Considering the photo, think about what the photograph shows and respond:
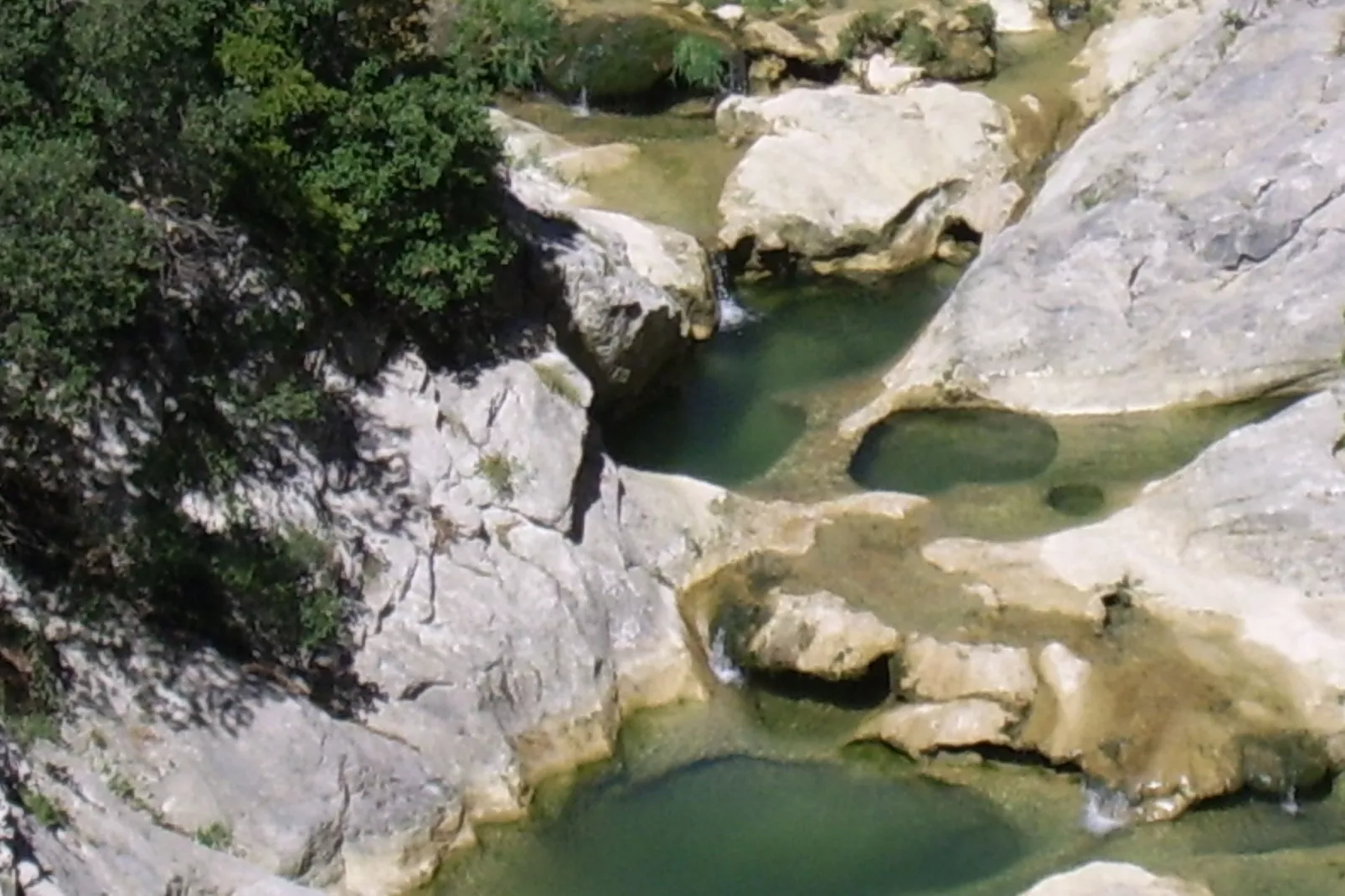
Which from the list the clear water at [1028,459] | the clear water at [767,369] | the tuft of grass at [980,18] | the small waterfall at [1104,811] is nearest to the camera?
the small waterfall at [1104,811]

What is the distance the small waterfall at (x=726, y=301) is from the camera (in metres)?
35.8

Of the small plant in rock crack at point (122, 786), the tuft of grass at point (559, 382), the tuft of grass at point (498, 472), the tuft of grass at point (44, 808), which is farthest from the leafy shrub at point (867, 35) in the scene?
Result: the tuft of grass at point (44, 808)

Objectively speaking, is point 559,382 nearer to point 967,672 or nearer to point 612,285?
point 612,285

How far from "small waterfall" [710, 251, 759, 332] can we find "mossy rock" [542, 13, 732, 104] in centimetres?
677

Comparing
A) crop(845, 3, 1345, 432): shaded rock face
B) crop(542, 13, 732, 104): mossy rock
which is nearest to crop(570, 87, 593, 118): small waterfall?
crop(542, 13, 732, 104): mossy rock

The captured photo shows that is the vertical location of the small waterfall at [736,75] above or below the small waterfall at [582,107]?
above

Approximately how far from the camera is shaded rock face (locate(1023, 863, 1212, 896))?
21.1 meters

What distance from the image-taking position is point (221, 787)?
72.9 ft

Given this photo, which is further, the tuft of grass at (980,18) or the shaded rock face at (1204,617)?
the tuft of grass at (980,18)

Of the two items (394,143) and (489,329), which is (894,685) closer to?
(489,329)

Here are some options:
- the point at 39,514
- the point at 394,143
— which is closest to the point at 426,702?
the point at 39,514

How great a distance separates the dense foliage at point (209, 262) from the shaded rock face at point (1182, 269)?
9.15m

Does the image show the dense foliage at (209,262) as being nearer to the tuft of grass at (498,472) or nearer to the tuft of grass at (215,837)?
the tuft of grass at (498,472)

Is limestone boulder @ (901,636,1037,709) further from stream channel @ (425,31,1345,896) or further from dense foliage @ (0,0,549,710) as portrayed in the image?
dense foliage @ (0,0,549,710)
